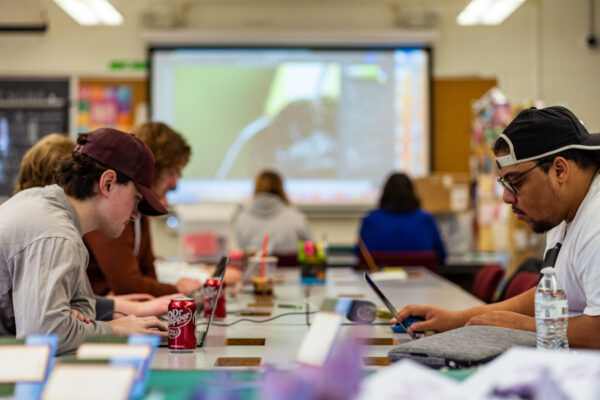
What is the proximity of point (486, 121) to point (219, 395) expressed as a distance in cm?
566

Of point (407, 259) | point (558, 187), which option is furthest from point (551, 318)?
point (407, 259)

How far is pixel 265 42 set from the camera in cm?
715

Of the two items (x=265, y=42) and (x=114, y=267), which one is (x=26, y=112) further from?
(x=114, y=267)

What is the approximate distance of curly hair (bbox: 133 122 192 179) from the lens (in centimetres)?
301

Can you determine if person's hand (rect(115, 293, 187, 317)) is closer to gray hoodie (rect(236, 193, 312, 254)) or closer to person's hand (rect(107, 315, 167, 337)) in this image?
person's hand (rect(107, 315, 167, 337))

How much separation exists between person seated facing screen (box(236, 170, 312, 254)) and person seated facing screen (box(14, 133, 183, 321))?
231 cm

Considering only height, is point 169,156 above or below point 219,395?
above

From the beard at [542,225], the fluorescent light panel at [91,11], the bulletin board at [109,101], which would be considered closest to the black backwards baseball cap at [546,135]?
the beard at [542,225]

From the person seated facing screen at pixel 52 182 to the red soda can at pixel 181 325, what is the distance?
19.5 inches

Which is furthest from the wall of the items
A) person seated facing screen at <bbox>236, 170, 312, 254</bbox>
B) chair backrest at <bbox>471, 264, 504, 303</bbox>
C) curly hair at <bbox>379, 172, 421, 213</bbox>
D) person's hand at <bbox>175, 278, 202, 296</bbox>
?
person's hand at <bbox>175, 278, 202, 296</bbox>

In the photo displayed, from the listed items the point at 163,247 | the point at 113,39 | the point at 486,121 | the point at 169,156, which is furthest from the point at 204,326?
the point at 113,39

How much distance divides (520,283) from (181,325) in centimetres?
159

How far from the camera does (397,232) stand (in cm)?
512

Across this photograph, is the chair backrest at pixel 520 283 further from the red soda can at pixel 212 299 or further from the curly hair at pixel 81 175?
the curly hair at pixel 81 175
